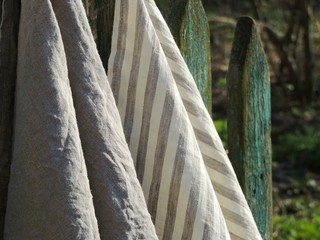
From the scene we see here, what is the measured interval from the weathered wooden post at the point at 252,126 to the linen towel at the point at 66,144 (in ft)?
2.73

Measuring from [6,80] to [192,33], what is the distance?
729 mm

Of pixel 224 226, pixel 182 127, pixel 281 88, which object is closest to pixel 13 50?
pixel 182 127

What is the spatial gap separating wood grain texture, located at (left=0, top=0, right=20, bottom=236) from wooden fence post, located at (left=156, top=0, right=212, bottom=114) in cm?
65

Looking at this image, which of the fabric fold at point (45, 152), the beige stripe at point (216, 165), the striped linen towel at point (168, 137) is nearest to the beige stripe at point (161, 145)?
the striped linen towel at point (168, 137)

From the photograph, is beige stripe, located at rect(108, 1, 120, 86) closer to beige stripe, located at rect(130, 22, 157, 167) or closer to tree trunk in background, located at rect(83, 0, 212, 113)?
beige stripe, located at rect(130, 22, 157, 167)

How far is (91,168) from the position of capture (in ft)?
4.86

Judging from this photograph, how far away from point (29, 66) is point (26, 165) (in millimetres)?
156

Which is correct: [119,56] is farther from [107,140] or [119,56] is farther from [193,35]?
[193,35]

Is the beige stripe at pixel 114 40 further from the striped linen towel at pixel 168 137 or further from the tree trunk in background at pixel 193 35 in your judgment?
the tree trunk in background at pixel 193 35

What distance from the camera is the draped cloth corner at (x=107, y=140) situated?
1404 millimetres

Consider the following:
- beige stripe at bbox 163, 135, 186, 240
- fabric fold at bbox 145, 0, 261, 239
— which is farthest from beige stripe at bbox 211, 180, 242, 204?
beige stripe at bbox 163, 135, 186, 240

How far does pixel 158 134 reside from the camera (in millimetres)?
1689

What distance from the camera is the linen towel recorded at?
4.58 ft

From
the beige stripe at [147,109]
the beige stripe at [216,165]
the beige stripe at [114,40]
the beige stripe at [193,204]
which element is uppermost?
the beige stripe at [114,40]
